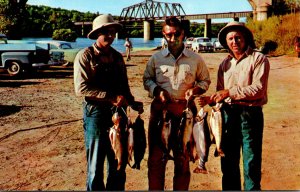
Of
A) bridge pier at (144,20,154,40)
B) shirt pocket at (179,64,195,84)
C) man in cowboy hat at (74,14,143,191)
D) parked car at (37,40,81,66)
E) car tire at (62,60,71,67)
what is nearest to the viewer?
man in cowboy hat at (74,14,143,191)

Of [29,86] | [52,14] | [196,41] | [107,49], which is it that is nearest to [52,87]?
[29,86]

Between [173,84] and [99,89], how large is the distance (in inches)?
30.3

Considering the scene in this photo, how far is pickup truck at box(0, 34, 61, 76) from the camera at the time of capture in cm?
1488

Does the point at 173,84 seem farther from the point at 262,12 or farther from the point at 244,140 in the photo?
the point at 262,12

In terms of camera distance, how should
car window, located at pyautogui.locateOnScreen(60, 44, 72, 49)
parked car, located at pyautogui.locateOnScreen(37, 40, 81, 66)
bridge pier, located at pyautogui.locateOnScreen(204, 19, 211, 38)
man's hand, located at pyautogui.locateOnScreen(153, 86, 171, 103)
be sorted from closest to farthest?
man's hand, located at pyautogui.locateOnScreen(153, 86, 171, 103) < parked car, located at pyautogui.locateOnScreen(37, 40, 81, 66) < car window, located at pyautogui.locateOnScreen(60, 44, 72, 49) < bridge pier, located at pyautogui.locateOnScreen(204, 19, 211, 38)

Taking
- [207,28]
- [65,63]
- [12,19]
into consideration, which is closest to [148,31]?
[207,28]

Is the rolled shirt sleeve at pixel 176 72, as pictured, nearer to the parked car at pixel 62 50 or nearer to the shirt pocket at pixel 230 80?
the shirt pocket at pixel 230 80

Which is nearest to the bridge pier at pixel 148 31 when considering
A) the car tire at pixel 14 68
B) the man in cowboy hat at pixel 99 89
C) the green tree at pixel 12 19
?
the green tree at pixel 12 19

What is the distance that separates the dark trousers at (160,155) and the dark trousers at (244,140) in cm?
45

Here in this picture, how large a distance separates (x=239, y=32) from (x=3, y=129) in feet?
19.3

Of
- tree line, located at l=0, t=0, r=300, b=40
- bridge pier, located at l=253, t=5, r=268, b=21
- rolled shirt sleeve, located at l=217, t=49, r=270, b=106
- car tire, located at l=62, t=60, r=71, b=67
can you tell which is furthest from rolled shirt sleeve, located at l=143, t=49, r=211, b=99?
bridge pier, located at l=253, t=5, r=268, b=21

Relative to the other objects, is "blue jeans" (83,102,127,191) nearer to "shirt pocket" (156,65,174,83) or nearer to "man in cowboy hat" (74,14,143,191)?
"man in cowboy hat" (74,14,143,191)

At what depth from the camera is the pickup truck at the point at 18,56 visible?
14.9 metres

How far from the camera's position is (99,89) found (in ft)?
11.8
